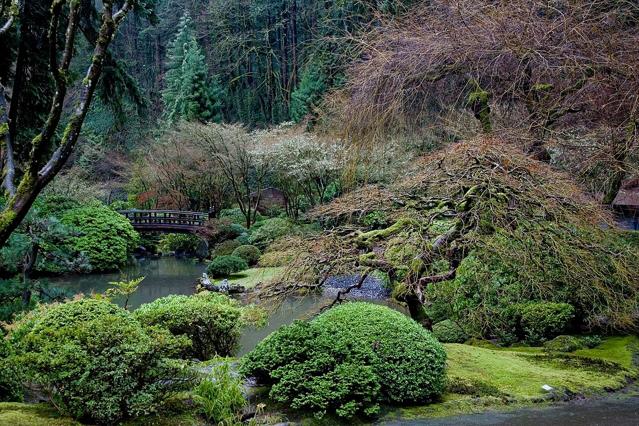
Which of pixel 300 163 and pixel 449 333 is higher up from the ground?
pixel 300 163

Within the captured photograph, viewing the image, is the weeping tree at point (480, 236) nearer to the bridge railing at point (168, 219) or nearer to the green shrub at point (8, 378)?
the green shrub at point (8, 378)

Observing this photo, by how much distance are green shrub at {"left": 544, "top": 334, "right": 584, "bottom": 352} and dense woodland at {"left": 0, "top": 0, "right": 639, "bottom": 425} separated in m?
0.03

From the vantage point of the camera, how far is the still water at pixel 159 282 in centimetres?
1355

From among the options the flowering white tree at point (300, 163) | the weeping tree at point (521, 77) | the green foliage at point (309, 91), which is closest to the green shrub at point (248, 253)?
the flowering white tree at point (300, 163)

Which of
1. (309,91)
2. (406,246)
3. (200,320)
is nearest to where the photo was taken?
(200,320)

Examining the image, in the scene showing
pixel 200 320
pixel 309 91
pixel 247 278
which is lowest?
pixel 247 278

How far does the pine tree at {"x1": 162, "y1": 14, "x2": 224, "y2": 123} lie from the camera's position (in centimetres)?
2988

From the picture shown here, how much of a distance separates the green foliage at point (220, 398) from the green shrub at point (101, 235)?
594 inches

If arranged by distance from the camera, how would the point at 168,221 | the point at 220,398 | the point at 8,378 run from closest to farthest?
the point at 220,398
the point at 8,378
the point at 168,221

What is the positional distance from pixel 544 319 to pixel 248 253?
12.8 m

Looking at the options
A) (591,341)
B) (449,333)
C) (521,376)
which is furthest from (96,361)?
(591,341)

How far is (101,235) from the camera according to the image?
1981 cm

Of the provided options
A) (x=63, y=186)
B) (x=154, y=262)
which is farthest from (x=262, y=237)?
(x=63, y=186)

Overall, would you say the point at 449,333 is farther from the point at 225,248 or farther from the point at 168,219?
the point at 168,219
